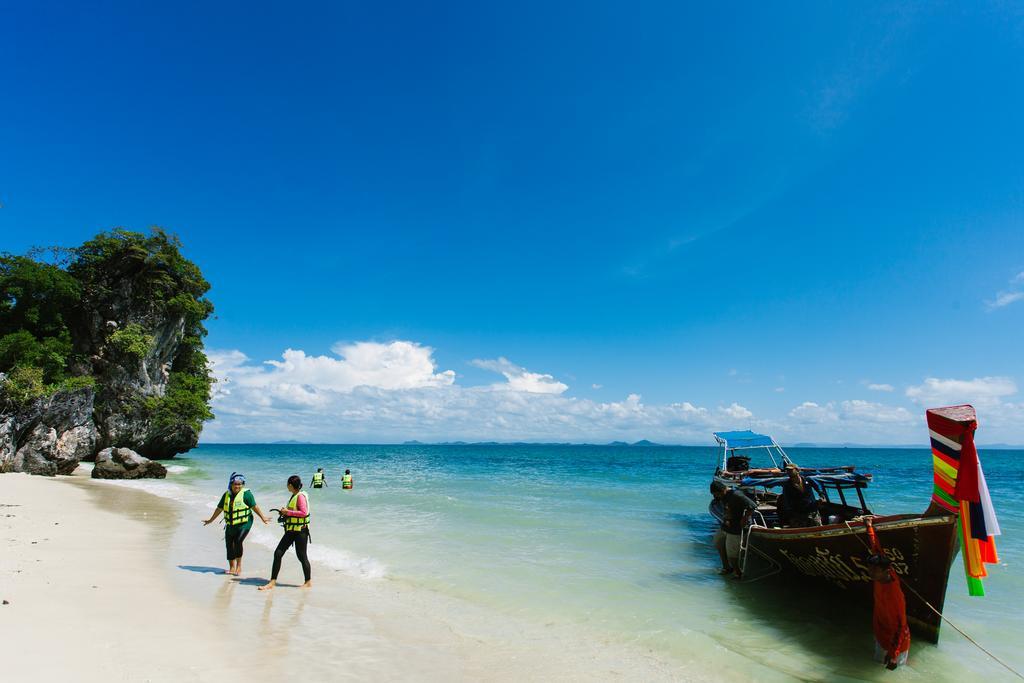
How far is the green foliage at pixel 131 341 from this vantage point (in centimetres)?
3269

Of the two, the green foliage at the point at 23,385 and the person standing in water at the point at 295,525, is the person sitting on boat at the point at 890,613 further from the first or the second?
the green foliage at the point at 23,385

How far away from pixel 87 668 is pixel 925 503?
31543mm

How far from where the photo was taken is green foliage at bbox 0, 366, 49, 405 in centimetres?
2358

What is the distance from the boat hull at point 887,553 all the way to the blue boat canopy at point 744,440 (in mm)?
10115

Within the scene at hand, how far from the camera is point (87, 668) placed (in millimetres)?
4320

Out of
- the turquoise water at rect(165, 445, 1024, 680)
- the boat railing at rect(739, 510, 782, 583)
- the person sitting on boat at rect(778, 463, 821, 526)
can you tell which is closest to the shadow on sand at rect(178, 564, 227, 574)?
the turquoise water at rect(165, 445, 1024, 680)

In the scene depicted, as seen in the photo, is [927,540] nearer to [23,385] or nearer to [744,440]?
[744,440]

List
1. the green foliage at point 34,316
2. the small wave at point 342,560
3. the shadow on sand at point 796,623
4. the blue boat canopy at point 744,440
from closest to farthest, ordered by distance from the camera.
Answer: the shadow on sand at point 796,623 < the small wave at point 342,560 < the blue boat canopy at point 744,440 < the green foliage at point 34,316

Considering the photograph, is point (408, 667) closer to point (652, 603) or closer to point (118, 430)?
point (652, 603)

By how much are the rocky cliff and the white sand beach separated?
2194 cm

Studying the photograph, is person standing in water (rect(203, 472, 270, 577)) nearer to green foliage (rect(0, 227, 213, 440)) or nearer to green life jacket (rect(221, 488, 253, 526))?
green life jacket (rect(221, 488, 253, 526))

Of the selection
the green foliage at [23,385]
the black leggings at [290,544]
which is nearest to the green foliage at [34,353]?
the green foliage at [23,385]

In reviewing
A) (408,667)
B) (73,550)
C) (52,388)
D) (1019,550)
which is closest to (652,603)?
(408,667)

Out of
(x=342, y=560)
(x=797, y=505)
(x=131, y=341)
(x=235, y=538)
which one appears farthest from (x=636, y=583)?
(x=131, y=341)
